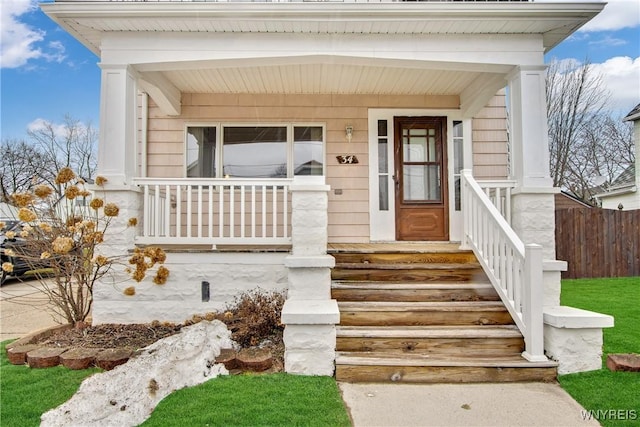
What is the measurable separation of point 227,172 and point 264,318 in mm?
3005

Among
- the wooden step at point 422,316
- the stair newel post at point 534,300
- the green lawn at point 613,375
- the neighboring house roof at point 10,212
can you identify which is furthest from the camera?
the neighboring house roof at point 10,212

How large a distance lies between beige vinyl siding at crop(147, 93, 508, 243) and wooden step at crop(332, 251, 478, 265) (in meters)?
1.53

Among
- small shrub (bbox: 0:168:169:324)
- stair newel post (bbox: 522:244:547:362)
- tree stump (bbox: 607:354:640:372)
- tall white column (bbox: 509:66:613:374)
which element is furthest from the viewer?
tall white column (bbox: 509:66:613:374)

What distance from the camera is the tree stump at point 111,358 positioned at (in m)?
3.17

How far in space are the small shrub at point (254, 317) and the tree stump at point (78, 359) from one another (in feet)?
3.77

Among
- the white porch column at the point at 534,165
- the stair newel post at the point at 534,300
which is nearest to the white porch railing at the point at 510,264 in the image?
the stair newel post at the point at 534,300

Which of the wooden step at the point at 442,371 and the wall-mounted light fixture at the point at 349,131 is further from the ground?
the wall-mounted light fixture at the point at 349,131

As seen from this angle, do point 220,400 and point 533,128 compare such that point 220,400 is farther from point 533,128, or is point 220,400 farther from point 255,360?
point 533,128

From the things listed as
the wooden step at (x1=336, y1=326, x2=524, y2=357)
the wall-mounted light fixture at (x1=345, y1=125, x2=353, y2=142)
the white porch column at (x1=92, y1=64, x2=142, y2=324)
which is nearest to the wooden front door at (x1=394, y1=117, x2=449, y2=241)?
the wall-mounted light fixture at (x1=345, y1=125, x2=353, y2=142)

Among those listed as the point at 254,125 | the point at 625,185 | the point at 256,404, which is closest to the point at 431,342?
the point at 256,404

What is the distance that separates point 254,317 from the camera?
382 cm

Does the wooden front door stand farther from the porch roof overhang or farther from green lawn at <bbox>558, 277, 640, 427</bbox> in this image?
green lawn at <bbox>558, 277, 640, 427</bbox>

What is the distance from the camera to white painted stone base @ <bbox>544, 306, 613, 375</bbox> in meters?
3.07

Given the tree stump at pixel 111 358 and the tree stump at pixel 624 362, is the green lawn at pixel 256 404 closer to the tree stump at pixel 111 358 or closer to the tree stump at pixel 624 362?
the tree stump at pixel 111 358
